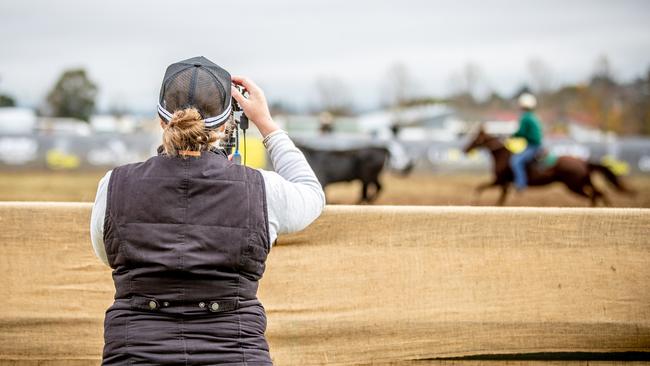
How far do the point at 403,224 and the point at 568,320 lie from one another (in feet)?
2.48

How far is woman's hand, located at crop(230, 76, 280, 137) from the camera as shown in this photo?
7.19 ft

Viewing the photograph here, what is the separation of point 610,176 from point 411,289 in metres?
12.0

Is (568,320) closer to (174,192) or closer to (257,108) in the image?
(257,108)

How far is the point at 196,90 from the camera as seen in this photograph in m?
1.92

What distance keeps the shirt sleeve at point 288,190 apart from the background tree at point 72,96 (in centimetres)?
6500

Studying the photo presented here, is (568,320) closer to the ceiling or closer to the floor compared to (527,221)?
closer to the floor

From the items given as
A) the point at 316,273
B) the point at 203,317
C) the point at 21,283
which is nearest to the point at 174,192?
the point at 203,317

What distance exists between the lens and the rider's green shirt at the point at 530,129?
13633 millimetres

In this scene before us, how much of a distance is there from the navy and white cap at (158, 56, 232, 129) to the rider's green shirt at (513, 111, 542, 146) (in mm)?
12414

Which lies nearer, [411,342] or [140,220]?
[140,220]

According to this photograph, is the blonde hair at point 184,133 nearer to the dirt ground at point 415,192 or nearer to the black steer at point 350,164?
the dirt ground at point 415,192

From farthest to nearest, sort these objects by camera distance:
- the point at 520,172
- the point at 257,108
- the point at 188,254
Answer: the point at 520,172 < the point at 257,108 < the point at 188,254

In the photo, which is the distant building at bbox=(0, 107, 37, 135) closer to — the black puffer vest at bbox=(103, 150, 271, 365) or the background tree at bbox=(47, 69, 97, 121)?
the background tree at bbox=(47, 69, 97, 121)

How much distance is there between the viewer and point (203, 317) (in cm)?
188
